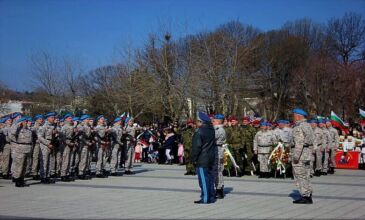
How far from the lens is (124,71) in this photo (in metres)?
40.2

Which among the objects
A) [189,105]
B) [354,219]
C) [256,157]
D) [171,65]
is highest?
[171,65]

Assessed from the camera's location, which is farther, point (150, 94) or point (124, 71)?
point (124, 71)

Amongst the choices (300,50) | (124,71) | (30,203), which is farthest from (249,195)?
(300,50)

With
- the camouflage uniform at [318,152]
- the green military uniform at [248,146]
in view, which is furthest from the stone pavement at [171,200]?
the camouflage uniform at [318,152]

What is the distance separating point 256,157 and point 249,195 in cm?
571

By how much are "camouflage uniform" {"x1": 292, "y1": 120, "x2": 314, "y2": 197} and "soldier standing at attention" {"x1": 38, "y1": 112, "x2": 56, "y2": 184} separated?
7784 millimetres

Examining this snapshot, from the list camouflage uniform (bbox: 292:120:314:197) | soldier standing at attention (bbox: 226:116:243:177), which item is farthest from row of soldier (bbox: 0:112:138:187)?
camouflage uniform (bbox: 292:120:314:197)

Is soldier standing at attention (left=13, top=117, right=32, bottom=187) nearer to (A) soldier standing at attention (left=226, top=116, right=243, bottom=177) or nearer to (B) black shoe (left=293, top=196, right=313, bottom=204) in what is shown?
(A) soldier standing at attention (left=226, top=116, right=243, bottom=177)

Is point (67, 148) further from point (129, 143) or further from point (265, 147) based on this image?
point (265, 147)

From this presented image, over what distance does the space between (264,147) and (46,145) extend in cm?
723

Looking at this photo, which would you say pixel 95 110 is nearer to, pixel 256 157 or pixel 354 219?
pixel 256 157

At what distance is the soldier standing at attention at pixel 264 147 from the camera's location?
17266 mm

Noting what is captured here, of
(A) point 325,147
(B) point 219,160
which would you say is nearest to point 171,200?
(B) point 219,160

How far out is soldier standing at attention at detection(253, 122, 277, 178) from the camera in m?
17.3
